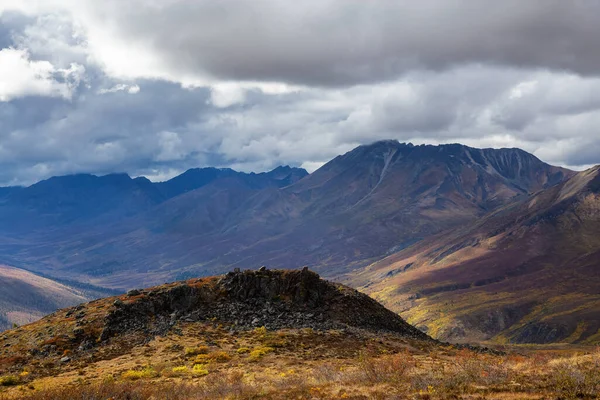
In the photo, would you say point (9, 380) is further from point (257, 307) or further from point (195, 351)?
point (257, 307)

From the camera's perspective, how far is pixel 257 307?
6347 centimetres

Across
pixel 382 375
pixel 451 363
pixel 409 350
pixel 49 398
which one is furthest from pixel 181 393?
pixel 409 350

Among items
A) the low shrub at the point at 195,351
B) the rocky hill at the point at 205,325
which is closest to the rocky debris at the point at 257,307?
the rocky hill at the point at 205,325

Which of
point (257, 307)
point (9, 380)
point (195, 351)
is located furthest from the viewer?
point (257, 307)

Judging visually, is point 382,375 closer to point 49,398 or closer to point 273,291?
point 49,398

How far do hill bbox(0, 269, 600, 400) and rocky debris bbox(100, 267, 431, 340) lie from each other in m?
0.15

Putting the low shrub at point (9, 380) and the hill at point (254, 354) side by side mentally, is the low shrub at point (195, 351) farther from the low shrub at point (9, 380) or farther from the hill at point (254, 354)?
the low shrub at point (9, 380)

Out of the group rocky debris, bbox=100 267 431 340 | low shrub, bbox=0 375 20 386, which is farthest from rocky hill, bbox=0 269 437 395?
low shrub, bbox=0 375 20 386

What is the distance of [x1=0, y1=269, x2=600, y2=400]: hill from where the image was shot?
31719mm

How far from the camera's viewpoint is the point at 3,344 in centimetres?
5550

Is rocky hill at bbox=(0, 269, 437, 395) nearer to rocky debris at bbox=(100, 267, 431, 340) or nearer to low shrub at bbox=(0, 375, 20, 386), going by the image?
rocky debris at bbox=(100, 267, 431, 340)

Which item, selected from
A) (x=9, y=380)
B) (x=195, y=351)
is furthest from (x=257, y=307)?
(x=9, y=380)

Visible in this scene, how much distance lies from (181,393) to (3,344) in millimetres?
33874

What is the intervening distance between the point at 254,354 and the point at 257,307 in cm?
1706
